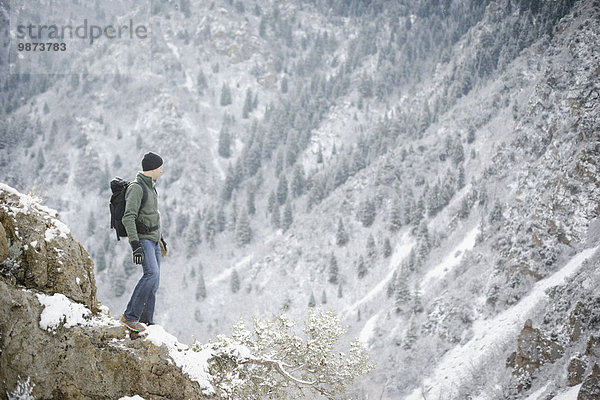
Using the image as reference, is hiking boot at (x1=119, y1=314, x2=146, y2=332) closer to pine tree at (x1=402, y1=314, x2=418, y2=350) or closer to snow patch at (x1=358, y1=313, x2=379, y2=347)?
pine tree at (x1=402, y1=314, x2=418, y2=350)

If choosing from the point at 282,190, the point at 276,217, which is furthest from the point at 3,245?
the point at 282,190

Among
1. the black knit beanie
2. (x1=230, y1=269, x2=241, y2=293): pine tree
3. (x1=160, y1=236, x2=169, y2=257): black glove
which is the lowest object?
(x1=230, y1=269, x2=241, y2=293): pine tree

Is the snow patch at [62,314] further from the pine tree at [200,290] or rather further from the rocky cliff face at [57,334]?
the pine tree at [200,290]

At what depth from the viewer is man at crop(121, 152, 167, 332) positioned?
6453 mm

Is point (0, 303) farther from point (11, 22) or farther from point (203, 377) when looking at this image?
point (11, 22)

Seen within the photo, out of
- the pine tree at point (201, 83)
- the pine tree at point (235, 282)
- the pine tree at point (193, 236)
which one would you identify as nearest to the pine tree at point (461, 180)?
the pine tree at point (235, 282)

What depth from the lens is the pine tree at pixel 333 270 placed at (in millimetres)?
56031

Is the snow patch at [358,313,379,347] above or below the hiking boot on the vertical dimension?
below

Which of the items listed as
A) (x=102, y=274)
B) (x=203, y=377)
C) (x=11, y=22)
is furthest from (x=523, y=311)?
(x=11, y=22)

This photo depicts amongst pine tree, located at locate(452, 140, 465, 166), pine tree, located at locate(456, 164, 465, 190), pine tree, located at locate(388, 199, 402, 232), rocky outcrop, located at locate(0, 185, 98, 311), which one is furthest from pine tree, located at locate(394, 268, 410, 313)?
rocky outcrop, located at locate(0, 185, 98, 311)

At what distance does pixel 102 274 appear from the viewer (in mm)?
73750

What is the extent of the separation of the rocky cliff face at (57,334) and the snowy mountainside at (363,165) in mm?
18131

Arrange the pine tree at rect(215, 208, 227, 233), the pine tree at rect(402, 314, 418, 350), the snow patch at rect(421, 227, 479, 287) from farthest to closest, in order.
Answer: the pine tree at rect(215, 208, 227, 233) < the snow patch at rect(421, 227, 479, 287) < the pine tree at rect(402, 314, 418, 350)

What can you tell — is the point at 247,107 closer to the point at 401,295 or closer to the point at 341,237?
the point at 341,237
